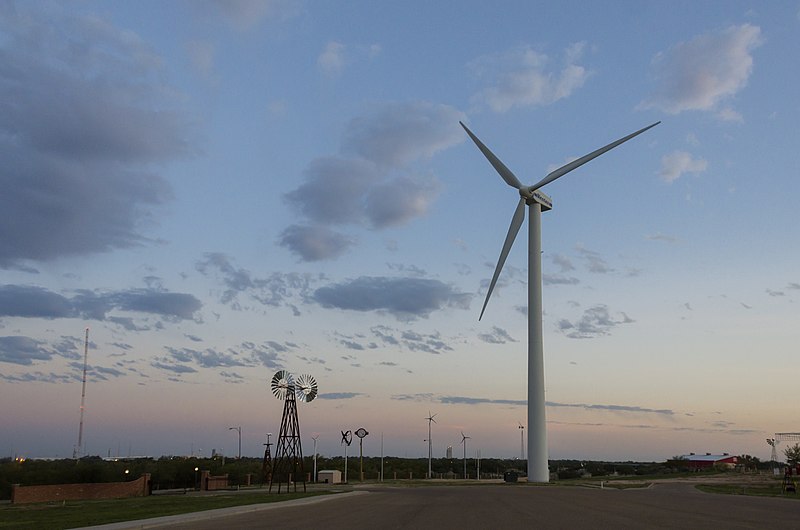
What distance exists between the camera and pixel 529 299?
77.3 m

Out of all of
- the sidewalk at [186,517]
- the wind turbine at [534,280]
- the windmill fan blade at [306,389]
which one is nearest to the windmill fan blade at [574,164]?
the wind turbine at [534,280]

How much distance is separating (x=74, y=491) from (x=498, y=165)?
56.2 meters

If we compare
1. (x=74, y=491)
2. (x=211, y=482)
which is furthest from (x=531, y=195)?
(x=74, y=491)

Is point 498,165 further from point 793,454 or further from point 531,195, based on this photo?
point 793,454

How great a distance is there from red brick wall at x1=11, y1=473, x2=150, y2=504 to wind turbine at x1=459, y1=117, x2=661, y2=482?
133 feet

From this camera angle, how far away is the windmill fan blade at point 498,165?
273 feet

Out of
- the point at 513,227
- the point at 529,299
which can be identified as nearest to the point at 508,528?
the point at 529,299

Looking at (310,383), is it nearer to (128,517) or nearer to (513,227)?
(513,227)

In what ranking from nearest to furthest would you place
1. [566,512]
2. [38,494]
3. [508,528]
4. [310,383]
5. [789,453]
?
[508,528], [566,512], [38,494], [310,383], [789,453]

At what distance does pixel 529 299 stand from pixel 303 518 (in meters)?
51.1

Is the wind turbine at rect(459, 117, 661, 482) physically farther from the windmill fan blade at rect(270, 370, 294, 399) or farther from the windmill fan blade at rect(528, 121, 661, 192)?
the windmill fan blade at rect(270, 370, 294, 399)

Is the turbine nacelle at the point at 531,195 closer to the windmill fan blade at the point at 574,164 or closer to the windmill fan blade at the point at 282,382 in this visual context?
the windmill fan blade at the point at 574,164

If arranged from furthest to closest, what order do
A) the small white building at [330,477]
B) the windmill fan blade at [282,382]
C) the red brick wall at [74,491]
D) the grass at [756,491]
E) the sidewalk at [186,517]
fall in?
the small white building at [330,477], the windmill fan blade at [282,382], the grass at [756,491], the red brick wall at [74,491], the sidewalk at [186,517]

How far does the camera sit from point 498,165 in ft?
276
